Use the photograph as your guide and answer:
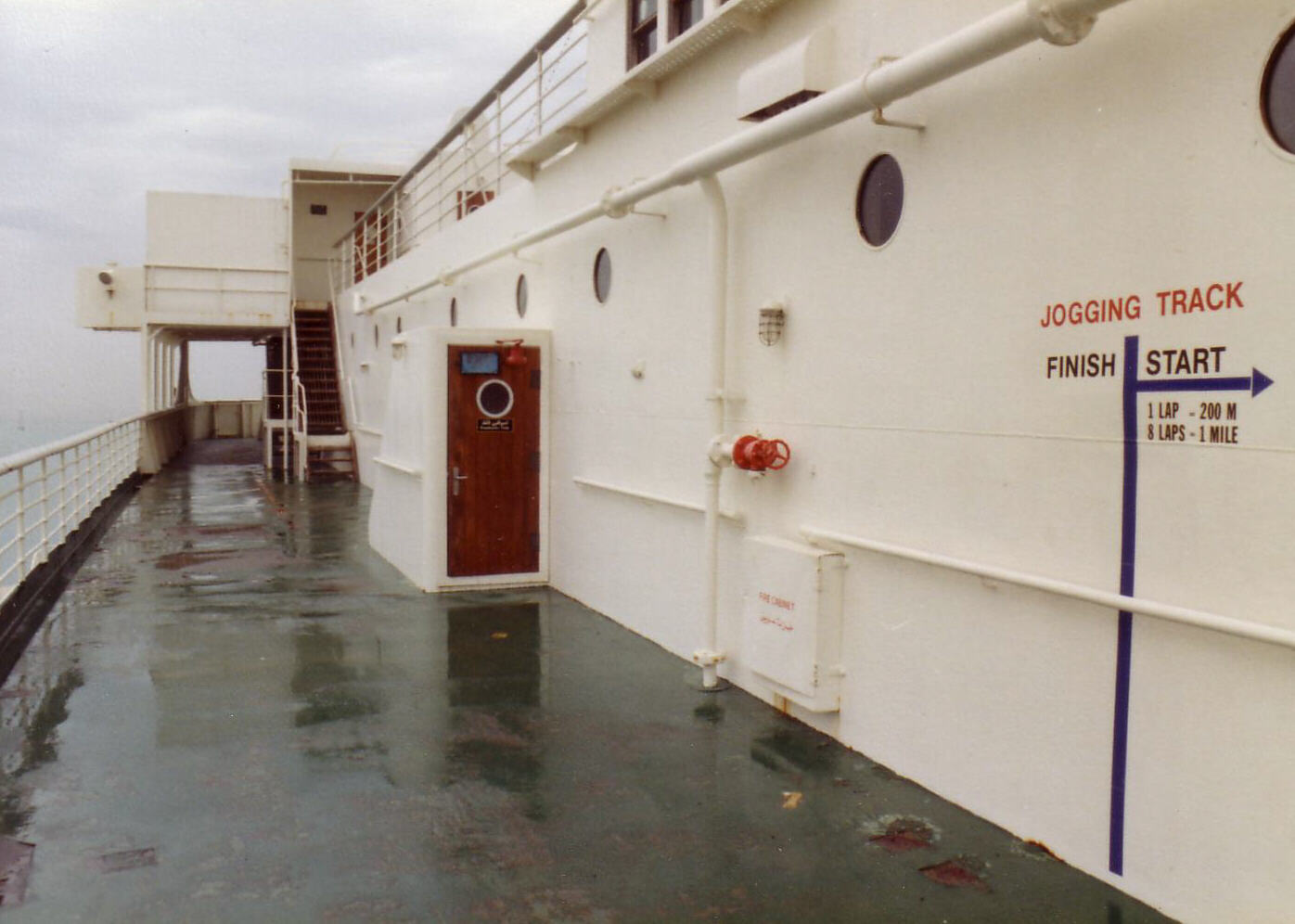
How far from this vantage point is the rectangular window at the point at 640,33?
294 inches

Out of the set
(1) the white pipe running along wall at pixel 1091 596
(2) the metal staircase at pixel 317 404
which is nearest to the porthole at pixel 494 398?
(1) the white pipe running along wall at pixel 1091 596

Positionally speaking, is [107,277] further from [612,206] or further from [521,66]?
[612,206]

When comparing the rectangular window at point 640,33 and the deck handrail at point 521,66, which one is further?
the deck handrail at point 521,66

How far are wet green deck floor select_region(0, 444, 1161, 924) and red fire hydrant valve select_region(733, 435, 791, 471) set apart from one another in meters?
1.31

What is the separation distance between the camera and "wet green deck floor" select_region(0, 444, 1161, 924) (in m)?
3.49

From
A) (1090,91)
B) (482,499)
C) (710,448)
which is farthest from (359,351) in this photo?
(1090,91)

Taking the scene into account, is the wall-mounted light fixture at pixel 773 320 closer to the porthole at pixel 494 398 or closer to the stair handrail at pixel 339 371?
the porthole at pixel 494 398

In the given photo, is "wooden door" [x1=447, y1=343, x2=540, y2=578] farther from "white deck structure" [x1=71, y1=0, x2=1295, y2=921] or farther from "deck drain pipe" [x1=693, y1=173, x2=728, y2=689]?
"deck drain pipe" [x1=693, y1=173, x2=728, y2=689]

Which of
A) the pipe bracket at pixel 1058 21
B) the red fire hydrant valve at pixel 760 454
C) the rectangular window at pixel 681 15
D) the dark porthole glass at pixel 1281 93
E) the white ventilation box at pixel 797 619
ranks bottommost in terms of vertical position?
the white ventilation box at pixel 797 619

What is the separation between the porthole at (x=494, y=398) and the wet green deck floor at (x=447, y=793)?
74.8 inches

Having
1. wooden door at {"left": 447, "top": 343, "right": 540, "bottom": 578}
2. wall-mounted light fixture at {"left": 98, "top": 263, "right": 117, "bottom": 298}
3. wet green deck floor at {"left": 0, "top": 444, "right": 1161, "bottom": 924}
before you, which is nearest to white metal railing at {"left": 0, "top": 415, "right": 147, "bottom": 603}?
wet green deck floor at {"left": 0, "top": 444, "right": 1161, "bottom": 924}

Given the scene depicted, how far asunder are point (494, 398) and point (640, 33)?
3044 mm

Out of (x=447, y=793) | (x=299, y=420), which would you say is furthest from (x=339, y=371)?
(x=447, y=793)

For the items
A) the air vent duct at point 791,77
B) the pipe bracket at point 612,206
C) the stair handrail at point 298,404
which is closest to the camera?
the air vent duct at point 791,77
